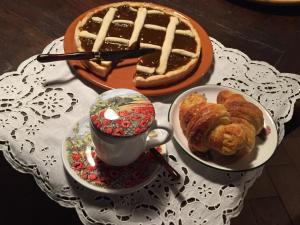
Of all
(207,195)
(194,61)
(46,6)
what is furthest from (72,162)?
(46,6)

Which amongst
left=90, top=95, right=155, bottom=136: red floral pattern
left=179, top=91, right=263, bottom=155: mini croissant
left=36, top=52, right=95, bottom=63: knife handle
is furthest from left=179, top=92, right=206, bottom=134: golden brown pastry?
left=36, top=52, right=95, bottom=63: knife handle

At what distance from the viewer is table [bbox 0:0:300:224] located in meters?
0.93

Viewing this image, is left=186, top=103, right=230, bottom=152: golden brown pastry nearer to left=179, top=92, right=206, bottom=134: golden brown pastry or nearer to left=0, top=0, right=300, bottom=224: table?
left=179, top=92, right=206, bottom=134: golden brown pastry

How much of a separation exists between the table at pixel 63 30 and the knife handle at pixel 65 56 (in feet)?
0.24

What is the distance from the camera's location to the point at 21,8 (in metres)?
1.04

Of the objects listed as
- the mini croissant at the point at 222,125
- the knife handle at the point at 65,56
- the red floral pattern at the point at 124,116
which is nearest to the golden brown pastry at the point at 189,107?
the mini croissant at the point at 222,125

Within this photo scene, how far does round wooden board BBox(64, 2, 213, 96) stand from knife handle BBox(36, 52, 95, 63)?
0.02 meters

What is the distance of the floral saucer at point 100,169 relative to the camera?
0.66m

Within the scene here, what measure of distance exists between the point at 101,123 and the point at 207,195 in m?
0.24

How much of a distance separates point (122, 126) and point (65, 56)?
1.08 feet

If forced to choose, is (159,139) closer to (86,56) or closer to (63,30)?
(86,56)

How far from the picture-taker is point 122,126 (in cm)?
60

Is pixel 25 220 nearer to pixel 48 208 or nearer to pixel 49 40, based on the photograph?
pixel 48 208

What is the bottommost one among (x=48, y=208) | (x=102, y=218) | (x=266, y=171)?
(x=266, y=171)
